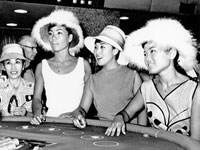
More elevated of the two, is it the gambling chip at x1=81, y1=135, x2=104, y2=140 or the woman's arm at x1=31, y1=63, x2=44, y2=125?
the woman's arm at x1=31, y1=63, x2=44, y2=125

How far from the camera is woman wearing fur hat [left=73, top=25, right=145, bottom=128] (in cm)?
229

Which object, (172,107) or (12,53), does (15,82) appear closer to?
(12,53)

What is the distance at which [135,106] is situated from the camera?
2033 mm

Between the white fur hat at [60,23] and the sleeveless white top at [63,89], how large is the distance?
39 cm

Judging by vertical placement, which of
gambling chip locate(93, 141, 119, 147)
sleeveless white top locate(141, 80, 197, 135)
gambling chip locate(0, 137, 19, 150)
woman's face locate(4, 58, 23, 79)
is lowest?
gambling chip locate(93, 141, 119, 147)

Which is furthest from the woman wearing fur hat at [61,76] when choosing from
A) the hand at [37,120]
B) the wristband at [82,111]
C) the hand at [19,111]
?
the hand at [37,120]

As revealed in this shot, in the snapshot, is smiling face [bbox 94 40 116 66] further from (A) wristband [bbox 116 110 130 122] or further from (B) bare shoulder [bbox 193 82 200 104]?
(B) bare shoulder [bbox 193 82 200 104]

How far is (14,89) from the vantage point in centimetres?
263

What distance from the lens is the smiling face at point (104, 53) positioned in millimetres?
2383

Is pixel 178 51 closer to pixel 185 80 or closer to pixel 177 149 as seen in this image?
pixel 185 80

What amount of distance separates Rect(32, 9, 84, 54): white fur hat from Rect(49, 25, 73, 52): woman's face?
0.22 feet

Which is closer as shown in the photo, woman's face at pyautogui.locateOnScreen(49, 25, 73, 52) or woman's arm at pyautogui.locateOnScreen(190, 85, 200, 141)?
woman's arm at pyautogui.locateOnScreen(190, 85, 200, 141)

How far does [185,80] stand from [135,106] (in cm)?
35

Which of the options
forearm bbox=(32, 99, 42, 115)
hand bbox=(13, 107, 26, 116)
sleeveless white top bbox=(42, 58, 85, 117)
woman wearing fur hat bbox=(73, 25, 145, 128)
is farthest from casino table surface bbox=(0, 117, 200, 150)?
sleeveless white top bbox=(42, 58, 85, 117)
